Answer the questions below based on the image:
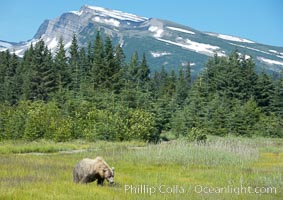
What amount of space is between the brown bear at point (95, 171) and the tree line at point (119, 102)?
23.8m

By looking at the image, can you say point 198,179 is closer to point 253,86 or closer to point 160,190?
point 160,190

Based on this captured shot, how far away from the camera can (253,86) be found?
59750 millimetres

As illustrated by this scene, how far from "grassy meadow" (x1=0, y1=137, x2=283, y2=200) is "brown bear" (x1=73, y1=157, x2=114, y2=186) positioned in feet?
0.99

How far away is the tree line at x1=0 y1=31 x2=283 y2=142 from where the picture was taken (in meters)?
41.2

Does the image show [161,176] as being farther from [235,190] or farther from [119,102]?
[119,102]

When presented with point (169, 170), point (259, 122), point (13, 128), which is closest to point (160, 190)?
point (169, 170)

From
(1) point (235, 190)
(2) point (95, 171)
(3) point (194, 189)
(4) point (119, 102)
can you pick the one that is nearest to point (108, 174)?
(2) point (95, 171)

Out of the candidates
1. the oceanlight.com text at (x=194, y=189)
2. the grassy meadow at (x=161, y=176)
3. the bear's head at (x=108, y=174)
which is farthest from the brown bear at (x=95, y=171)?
the oceanlight.com text at (x=194, y=189)

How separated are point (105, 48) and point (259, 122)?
2453 cm

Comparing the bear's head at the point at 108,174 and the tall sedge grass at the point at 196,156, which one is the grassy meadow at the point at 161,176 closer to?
the tall sedge grass at the point at 196,156

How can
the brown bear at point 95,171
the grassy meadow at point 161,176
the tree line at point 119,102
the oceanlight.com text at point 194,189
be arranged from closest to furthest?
1. the grassy meadow at point 161,176
2. the oceanlight.com text at point 194,189
3. the brown bear at point 95,171
4. the tree line at point 119,102

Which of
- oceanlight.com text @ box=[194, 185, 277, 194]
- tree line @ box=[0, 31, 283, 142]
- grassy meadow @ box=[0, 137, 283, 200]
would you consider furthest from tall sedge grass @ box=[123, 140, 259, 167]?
tree line @ box=[0, 31, 283, 142]

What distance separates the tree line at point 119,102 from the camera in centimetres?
4119

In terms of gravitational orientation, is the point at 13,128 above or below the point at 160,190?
below
